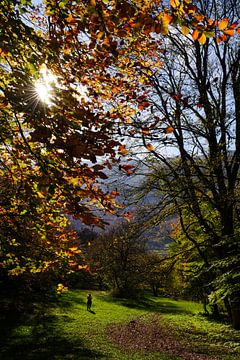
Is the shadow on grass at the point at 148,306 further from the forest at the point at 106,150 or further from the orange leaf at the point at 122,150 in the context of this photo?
the orange leaf at the point at 122,150

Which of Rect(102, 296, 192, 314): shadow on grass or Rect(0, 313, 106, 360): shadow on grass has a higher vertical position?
Rect(102, 296, 192, 314): shadow on grass

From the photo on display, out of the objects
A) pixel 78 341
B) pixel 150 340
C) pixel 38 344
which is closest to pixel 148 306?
pixel 150 340

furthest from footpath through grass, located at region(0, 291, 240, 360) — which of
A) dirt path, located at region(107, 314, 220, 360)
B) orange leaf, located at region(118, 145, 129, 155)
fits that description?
orange leaf, located at region(118, 145, 129, 155)

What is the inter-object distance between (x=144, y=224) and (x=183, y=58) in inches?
320

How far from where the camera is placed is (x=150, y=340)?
16016 mm

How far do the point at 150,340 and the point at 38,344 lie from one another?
617cm

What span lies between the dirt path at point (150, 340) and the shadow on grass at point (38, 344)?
2.52 m

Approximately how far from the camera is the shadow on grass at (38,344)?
11.8 meters

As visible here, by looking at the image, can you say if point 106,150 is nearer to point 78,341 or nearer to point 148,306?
point 78,341

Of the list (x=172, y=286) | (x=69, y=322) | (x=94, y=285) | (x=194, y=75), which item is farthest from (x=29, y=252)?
(x=94, y=285)

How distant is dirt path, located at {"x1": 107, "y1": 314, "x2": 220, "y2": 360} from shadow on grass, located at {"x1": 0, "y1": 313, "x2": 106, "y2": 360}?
2.52m

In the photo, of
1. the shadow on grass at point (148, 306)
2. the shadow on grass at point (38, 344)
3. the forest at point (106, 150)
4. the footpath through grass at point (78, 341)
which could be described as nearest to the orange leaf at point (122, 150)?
the forest at point (106, 150)

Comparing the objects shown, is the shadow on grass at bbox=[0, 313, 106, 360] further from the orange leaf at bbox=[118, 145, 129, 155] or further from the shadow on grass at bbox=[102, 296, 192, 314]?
the shadow on grass at bbox=[102, 296, 192, 314]

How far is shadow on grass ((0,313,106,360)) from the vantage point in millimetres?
11789
